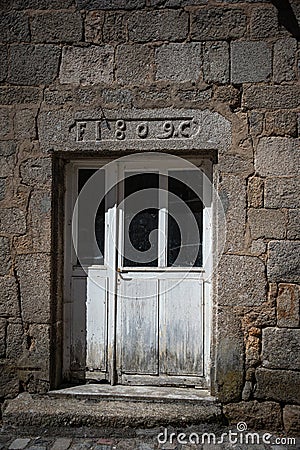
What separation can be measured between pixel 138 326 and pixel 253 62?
7.15ft

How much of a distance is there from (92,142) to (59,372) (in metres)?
1.79

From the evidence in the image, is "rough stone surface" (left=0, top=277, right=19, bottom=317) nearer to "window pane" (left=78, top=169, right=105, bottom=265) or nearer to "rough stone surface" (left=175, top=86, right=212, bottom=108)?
"window pane" (left=78, top=169, right=105, bottom=265)

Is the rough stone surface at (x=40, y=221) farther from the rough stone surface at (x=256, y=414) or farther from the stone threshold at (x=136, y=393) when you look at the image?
the rough stone surface at (x=256, y=414)

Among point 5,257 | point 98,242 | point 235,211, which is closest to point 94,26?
point 98,242

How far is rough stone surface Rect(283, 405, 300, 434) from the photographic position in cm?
370

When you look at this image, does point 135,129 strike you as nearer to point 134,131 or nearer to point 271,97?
point 134,131

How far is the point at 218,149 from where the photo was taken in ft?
12.6

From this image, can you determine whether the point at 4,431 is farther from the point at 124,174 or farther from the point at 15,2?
the point at 15,2

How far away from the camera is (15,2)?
405 cm

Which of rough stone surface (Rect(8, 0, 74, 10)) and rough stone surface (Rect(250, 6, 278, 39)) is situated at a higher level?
rough stone surface (Rect(8, 0, 74, 10))

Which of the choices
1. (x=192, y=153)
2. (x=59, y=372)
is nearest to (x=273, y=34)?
(x=192, y=153)

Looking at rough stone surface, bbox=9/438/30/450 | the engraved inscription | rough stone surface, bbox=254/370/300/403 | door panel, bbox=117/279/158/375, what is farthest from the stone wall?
door panel, bbox=117/279/158/375

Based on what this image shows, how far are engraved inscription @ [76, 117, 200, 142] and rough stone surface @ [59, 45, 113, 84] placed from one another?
0.33 metres

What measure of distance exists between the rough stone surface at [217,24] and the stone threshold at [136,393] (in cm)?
265
